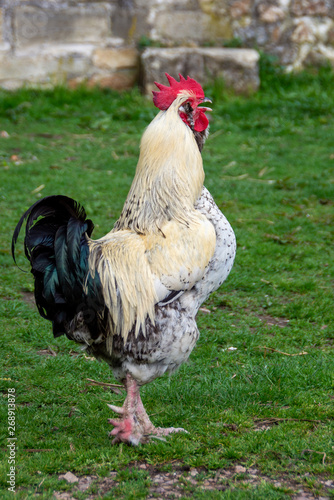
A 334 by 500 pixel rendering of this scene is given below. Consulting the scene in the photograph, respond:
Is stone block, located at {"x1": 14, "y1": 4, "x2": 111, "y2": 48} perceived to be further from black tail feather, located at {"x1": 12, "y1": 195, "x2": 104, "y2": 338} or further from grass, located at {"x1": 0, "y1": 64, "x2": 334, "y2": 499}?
black tail feather, located at {"x1": 12, "y1": 195, "x2": 104, "y2": 338}

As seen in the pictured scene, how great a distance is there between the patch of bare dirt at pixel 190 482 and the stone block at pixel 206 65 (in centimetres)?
814

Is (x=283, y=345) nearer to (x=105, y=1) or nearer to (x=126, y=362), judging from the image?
(x=126, y=362)

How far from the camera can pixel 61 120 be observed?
33.1 ft

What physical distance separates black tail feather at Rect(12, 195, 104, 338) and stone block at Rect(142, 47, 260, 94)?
24.5 feet

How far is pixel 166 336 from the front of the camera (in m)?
3.31

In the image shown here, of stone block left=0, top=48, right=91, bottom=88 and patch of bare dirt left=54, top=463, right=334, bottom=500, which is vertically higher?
stone block left=0, top=48, right=91, bottom=88

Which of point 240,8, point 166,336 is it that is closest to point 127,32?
point 240,8

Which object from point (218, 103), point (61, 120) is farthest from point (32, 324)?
point (218, 103)

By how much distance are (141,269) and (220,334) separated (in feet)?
5.52

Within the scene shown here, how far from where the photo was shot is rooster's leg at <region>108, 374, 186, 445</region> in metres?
3.44

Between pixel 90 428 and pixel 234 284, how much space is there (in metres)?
2.41

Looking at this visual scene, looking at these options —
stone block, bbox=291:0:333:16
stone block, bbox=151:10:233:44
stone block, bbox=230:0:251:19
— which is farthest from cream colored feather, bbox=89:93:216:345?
stone block, bbox=291:0:333:16

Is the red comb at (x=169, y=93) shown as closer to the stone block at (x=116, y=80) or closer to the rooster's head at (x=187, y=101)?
the rooster's head at (x=187, y=101)

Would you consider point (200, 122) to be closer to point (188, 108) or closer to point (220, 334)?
point (188, 108)
